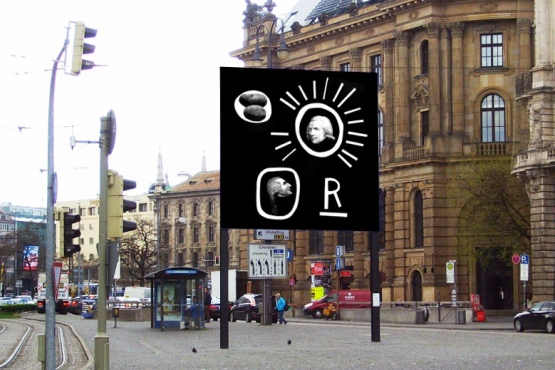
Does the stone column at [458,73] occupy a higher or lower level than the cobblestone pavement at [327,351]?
higher

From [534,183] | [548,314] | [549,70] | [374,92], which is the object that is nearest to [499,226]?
[534,183]

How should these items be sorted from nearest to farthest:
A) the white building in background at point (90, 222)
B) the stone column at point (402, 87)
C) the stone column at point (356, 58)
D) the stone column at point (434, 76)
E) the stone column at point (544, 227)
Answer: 1. the stone column at point (544, 227)
2. the stone column at point (434, 76)
3. the stone column at point (402, 87)
4. the stone column at point (356, 58)
5. the white building in background at point (90, 222)

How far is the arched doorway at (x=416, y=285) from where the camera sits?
8176cm

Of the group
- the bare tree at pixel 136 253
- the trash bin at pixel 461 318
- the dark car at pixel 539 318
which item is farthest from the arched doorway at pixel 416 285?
the bare tree at pixel 136 253

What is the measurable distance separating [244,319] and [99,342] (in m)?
48.6

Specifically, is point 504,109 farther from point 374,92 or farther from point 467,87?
point 374,92

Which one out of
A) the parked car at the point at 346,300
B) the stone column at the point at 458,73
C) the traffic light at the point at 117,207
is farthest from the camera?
the stone column at the point at 458,73

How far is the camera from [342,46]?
9150 centimetres

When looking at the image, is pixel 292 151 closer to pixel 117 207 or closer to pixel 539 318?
pixel 117 207

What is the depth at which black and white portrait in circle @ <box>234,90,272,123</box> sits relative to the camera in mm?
27344

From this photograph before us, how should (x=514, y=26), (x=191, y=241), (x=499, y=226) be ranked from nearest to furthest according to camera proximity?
(x=499, y=226), (x=514, y=26), (x=191, y=241)

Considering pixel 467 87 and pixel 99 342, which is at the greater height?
pixel 467 87

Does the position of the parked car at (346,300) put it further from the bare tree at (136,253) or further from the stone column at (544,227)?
the bare tree at (136,253)

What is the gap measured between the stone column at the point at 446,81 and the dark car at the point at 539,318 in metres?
31.9
